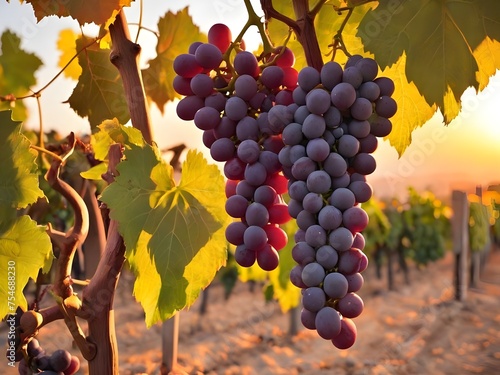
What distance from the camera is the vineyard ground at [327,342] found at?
432 cm

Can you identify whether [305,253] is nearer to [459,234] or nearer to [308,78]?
[308,78]

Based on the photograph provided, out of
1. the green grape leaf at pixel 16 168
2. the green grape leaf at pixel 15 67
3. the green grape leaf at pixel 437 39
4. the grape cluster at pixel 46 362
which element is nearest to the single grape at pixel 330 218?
the green grape leaf at pixel 437 39

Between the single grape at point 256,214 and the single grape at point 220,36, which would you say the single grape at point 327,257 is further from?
the single grape at point 220,36

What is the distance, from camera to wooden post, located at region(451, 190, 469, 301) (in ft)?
19.7

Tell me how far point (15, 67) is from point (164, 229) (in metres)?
1.11

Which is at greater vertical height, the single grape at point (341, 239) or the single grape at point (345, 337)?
the single grape at point (341, 239)

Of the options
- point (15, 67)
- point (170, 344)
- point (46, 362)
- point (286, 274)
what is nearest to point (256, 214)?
point (46, 362)

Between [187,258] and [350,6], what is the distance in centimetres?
43

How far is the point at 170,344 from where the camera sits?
1.33m

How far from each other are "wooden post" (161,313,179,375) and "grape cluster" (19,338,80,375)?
251 mm

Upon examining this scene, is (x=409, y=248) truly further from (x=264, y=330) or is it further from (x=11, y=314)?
(x=11, y=314)

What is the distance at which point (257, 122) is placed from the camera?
72cm

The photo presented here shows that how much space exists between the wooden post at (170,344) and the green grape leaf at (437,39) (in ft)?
2.62

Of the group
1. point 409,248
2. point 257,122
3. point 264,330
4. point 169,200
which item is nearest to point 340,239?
point 257,122
